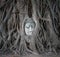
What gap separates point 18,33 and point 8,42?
0.23m

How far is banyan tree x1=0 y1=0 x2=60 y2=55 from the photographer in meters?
3.32

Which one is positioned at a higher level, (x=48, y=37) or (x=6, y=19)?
(x=6, y=19)

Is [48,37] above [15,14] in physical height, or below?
below

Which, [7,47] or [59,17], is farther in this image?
[59,17]

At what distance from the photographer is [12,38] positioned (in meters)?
3.41

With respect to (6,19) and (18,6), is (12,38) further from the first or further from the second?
(18,6)

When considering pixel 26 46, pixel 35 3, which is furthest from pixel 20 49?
pixel 35 3

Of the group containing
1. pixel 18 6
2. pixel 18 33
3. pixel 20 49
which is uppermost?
pixel 18 6

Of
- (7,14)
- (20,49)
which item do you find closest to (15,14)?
(7,14)

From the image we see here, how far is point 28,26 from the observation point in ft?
11.0

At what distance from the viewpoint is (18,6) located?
11.2 ft

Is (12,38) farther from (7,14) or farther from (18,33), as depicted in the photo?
(7,14)

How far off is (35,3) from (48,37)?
2.08ft

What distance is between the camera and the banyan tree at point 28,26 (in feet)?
10.9
